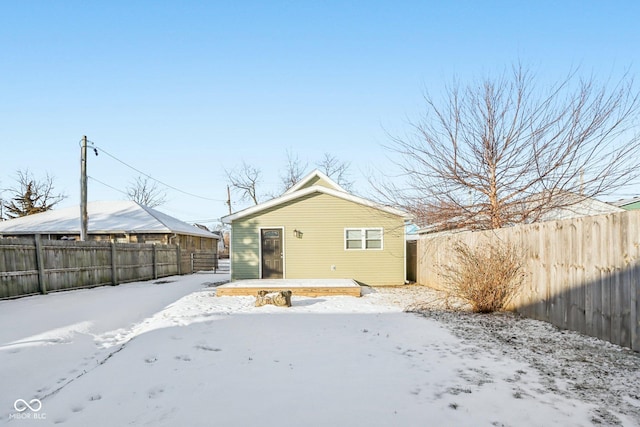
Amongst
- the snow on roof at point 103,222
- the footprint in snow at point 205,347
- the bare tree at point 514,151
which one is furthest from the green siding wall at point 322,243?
the snow on roof at point 103,222

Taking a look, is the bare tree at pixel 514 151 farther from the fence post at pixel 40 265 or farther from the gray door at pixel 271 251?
the fence post at pixel 40 265

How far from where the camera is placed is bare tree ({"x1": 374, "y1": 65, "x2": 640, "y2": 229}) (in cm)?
790

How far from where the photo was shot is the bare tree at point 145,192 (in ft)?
133

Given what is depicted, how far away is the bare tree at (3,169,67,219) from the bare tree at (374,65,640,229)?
3576 centimetres

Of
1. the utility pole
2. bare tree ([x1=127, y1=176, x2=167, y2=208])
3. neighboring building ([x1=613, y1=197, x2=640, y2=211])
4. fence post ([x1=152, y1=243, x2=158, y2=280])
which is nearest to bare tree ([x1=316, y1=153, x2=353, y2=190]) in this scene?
bare tree ([x1=127, y1=176, x2=167, y2=208])

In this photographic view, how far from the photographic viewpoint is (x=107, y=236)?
1891cm

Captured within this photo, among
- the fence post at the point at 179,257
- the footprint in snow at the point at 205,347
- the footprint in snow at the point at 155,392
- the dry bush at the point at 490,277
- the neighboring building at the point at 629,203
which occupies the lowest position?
the fence post at the point at 179,257

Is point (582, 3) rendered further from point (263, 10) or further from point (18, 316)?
point (18, 316)

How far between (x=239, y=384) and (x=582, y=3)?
11.1m

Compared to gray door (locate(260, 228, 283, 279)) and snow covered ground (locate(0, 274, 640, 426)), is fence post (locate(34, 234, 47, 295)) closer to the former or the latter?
snow covered ground (locate(0, 274, 640, 426))

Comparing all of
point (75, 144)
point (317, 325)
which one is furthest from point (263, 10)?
point (75, 144)

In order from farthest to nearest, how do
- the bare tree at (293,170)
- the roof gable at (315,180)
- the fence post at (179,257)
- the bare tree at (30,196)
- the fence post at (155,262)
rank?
the bare tree at (293,170)
the bare tree at (30,196)
the fence post at (179,257)
the roof gable at (315,180)
the fence post at (155,262)

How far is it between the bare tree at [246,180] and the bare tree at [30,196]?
1717 cm

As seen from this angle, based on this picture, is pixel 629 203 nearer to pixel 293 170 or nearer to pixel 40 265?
pixel 293 170
